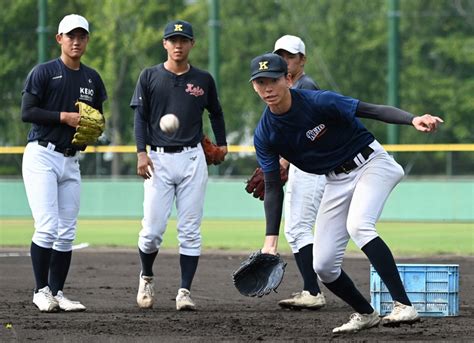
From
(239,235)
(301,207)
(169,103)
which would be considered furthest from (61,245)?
(239,235)

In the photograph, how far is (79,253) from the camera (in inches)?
485

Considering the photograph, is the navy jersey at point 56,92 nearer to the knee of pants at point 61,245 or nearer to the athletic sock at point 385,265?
the knee of pants at point 61,245

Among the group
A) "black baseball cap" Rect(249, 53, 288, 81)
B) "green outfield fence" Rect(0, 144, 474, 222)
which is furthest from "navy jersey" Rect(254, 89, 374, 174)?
"green outfield fence" Rect(0, 144, 474, 222)

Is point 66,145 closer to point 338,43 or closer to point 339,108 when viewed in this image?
point 339,108

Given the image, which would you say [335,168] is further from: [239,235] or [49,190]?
[239,235]

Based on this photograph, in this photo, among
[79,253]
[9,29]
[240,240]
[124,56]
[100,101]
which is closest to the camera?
[100,101]

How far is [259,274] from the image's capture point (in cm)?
616

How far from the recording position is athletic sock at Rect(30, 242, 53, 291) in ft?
24.0

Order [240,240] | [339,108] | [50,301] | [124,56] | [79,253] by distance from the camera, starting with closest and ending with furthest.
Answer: [339,108], [50,301], [79,253], [240,240], [124,56]

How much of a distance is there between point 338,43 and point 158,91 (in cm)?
2532

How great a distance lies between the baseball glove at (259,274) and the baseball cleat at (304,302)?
137 centimetres

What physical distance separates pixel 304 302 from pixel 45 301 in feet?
5.90

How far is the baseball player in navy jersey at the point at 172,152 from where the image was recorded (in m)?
7.52

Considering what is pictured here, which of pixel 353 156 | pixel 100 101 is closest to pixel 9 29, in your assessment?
pixel 100 101
